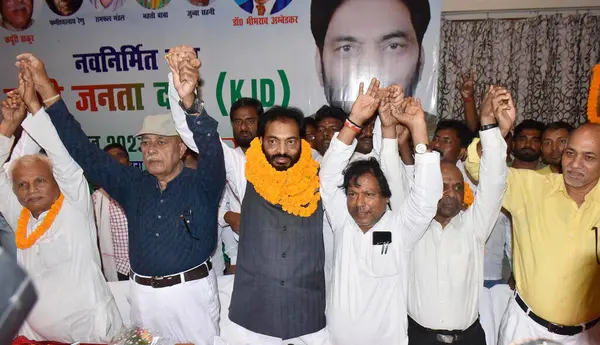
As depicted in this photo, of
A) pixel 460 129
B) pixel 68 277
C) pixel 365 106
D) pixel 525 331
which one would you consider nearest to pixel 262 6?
pixel 460 129

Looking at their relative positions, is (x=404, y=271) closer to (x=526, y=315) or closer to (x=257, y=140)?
(x=526, y=315)

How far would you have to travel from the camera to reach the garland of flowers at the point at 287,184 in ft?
7.41

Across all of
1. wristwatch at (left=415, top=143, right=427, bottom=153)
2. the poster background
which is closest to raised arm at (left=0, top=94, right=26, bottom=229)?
wristwatch at (left=415, top=143, right=427, bottom=153)

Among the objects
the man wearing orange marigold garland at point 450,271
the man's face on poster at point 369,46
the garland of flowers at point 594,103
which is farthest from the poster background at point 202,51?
the man wearing orange marigold garland at point 450,271

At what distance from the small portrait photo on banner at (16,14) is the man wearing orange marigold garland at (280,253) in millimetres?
4068

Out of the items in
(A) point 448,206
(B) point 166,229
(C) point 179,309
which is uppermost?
(A) point 448,206

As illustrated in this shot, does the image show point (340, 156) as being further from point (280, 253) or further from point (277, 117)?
point (280, 253)

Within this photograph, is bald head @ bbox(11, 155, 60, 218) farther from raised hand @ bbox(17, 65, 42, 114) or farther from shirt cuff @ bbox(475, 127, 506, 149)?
shirt cuff @ bbox(475, 127, 506, 149)

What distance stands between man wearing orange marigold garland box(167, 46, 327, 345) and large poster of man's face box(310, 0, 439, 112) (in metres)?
2.43

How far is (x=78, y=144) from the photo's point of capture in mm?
2189

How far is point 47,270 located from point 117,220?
1283 mm

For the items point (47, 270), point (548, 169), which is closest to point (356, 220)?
point (47, 270)

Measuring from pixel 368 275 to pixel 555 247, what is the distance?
0.95 metres

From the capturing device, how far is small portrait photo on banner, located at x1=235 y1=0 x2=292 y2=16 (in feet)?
15.0
